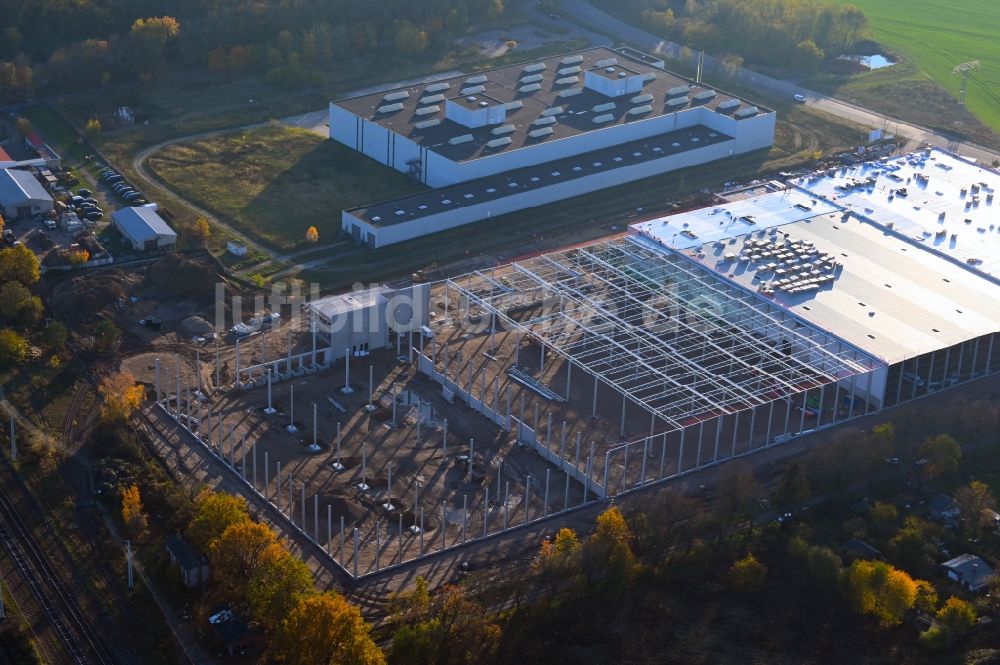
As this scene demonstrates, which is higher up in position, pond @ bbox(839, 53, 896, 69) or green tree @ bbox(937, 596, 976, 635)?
pond @ bbox(839, 53, 896, 69)

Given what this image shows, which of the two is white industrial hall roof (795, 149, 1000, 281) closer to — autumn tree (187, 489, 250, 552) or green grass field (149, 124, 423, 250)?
green grass field (149, 124, 423, 250)

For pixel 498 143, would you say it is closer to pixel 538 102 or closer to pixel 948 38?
pixel 538 102

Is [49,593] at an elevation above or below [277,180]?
below

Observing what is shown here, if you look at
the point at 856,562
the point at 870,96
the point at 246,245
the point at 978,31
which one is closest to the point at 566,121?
the point at 246,245

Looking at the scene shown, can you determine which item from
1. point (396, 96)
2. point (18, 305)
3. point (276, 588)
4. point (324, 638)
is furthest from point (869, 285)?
point (18, 305)


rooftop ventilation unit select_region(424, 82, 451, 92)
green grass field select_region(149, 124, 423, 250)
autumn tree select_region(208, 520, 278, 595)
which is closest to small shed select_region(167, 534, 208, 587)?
autumn tree select_region(208, 520, 278, 595)
